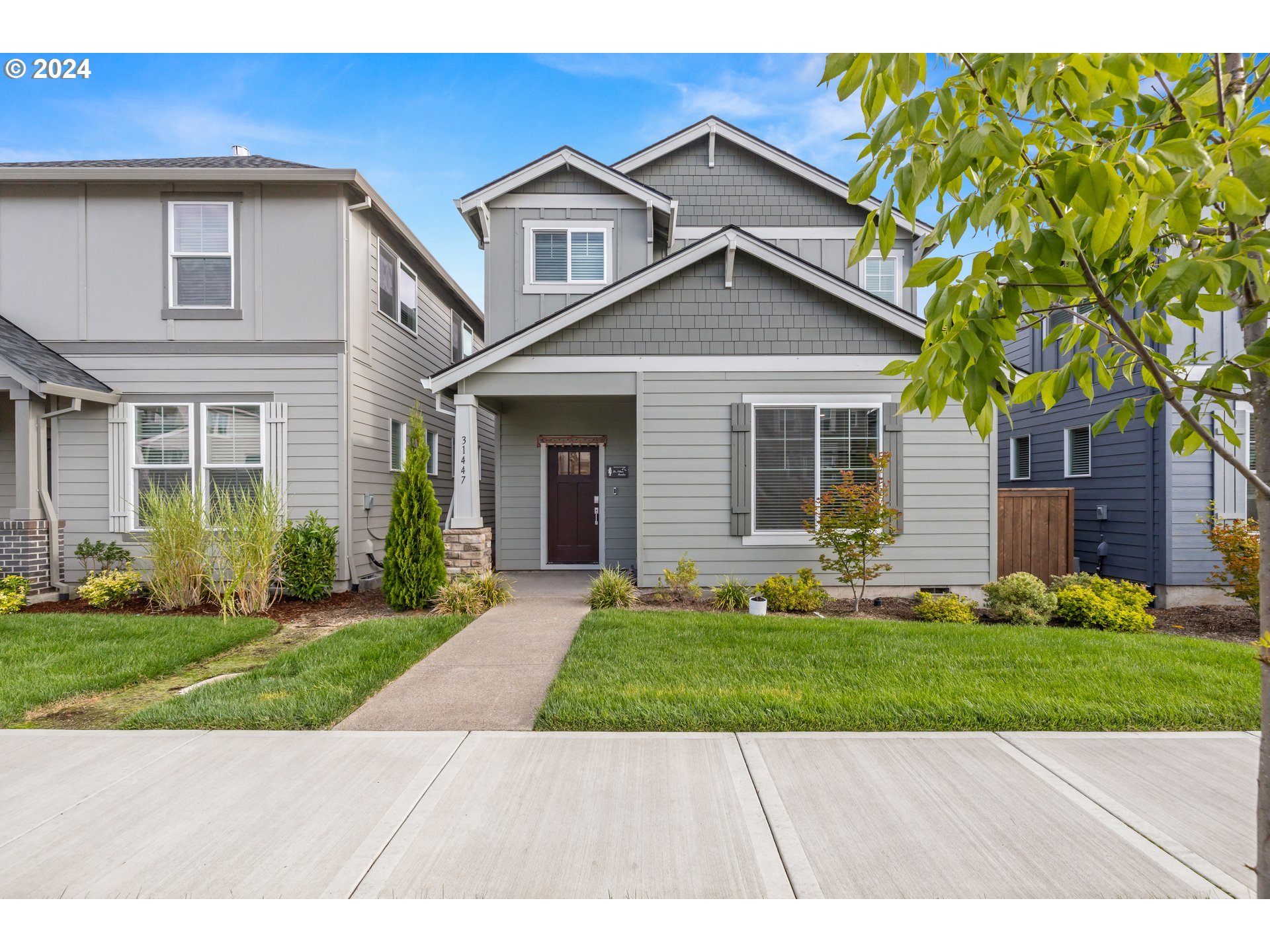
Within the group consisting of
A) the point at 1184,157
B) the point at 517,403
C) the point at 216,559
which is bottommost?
the point at 216,559

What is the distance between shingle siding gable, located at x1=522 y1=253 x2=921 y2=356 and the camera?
8.49 m

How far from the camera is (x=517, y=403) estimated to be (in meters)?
10.9

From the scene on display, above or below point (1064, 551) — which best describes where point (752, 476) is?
above

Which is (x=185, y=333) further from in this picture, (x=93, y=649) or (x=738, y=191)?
(x=738, y=191)

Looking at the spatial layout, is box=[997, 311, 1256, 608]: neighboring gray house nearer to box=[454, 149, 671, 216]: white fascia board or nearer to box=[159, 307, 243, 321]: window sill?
box=[454, 149, 671, 216]: white fascia board

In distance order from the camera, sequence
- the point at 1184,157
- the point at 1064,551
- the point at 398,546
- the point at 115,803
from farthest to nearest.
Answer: the point at 1064,551 → the point at 398,546 → the point at 115,803 → the point at 1184,157

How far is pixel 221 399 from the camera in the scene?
359 inches

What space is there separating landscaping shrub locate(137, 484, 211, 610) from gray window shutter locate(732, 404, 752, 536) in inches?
255

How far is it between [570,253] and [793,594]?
260 inches

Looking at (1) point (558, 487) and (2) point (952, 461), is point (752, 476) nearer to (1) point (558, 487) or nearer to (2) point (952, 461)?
(2) point (952, 461)

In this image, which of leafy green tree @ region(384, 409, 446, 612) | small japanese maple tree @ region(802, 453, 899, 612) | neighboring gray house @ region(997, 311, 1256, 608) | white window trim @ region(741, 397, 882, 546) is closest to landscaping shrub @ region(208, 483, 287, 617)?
leafy green tree @ region(384, 409, 446, 612)

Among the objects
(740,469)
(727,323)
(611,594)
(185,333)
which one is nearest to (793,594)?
(740,469)
